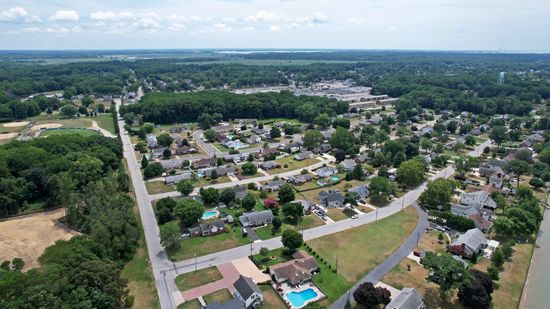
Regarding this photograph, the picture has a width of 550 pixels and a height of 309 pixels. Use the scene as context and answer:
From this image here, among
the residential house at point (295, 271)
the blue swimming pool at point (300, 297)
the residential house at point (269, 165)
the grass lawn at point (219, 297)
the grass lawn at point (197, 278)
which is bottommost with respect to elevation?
the blue swimming pool at point (300, 297)

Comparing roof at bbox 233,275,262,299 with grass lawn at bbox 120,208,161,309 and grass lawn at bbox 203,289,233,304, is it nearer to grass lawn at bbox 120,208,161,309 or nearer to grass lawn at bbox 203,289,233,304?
grass lawn at bbox 203,289,233,304

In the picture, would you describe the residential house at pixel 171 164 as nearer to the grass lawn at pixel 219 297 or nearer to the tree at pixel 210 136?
the tree at pixel 210 136

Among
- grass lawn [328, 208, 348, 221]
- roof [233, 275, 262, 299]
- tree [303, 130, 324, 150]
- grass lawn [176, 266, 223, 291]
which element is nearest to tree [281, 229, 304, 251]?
roof [233, 275, 262, 299]

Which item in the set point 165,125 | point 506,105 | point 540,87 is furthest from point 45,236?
point 540,87

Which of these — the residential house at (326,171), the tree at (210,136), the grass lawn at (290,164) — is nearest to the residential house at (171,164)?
the tree at (210,136)

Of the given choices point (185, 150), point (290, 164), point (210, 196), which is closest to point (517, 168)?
point (290, 164)

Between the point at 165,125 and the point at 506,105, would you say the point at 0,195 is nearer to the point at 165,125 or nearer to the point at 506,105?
the point at 165,125
